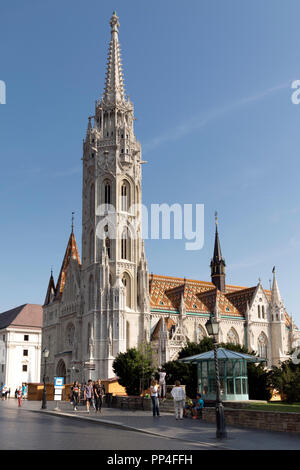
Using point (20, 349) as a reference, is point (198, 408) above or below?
below

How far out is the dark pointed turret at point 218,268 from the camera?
83.7 metres

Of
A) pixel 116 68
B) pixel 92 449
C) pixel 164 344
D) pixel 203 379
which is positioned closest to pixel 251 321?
pixel 164 344

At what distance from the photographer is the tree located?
41.5m

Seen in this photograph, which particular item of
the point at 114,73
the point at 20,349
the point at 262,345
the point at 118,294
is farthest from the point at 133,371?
the point at 20,349

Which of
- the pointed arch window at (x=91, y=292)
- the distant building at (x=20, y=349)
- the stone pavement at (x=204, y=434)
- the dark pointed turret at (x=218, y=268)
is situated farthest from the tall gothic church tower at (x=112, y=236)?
the stone pavement at (x=204, y=434)

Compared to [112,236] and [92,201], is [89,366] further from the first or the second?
[92,201]

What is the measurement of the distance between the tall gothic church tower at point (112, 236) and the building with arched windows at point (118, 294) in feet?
0.39

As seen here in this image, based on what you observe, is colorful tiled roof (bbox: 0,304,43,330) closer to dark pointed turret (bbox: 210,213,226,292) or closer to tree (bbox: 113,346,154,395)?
dark pointed turret (bbox: 210,213,226,292)

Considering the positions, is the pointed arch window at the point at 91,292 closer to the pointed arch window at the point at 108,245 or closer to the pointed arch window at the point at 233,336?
the pointed arch window at the point at 108,245

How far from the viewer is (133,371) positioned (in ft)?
139

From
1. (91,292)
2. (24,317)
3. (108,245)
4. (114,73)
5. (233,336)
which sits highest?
(114,73)

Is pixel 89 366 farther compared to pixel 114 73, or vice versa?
pixel 114 73

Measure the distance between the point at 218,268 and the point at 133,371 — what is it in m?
44.2

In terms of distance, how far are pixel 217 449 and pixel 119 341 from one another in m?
44.5
